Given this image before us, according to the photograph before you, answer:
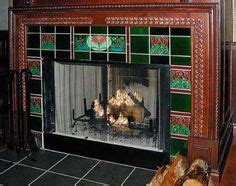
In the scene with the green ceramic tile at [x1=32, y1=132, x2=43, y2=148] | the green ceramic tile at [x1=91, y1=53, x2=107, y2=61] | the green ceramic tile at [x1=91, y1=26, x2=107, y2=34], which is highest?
the green ceramic tile at [x1=91, y1=26, x2=107, y2=34]

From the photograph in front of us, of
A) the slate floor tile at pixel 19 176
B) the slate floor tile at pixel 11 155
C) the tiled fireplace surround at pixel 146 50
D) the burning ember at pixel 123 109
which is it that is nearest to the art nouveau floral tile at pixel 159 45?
the tiled fireplace surround at pixel 146 50

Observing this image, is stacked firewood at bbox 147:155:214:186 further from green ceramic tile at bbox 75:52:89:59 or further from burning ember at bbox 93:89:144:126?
green ceramic tile at bbox 75:52:89:59

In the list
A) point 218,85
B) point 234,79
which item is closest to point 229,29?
point 234,79

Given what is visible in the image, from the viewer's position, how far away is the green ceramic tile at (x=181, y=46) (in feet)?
8.82

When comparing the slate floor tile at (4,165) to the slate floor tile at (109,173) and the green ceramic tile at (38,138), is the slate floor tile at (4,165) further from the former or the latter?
the slate floor tile at (109,173)

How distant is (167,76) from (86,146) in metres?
0.99

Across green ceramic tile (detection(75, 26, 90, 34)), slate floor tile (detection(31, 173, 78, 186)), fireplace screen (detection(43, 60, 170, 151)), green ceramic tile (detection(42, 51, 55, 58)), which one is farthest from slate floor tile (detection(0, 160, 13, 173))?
green ceramic tile (detection(75, 26, 90, 34))

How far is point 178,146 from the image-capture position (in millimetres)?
2846

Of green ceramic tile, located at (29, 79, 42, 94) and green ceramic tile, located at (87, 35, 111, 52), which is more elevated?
green ceramic tile, located at (87, 35, 111, 52)

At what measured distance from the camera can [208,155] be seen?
272 centimetres

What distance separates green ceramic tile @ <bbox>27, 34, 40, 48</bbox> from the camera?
3.31 metres

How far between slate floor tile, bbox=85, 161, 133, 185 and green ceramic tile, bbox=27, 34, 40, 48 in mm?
1238

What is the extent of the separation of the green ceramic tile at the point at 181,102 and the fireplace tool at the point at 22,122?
4.34 ft

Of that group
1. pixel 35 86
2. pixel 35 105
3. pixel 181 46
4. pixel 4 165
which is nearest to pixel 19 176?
pixel 4 165
